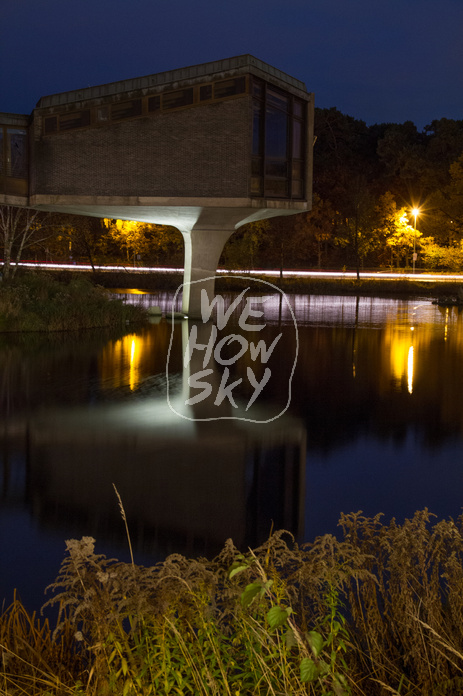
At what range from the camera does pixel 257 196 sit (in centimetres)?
2838

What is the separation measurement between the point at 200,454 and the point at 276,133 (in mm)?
20336

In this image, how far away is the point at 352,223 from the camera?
75.5m

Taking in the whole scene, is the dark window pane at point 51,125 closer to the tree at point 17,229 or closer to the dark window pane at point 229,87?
the dark window pane at point 229,87

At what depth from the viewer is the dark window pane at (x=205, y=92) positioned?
28312mm

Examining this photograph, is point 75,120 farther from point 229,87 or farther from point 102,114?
point 229,87

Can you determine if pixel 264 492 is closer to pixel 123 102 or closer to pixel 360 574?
pixel 360 574

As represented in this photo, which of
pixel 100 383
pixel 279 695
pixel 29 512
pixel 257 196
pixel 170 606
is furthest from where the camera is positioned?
pixel 257 196

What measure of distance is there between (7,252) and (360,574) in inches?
1431

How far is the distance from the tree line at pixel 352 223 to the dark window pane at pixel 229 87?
97.9ft

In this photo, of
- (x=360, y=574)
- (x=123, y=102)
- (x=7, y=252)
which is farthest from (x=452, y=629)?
(x=7, y=252)

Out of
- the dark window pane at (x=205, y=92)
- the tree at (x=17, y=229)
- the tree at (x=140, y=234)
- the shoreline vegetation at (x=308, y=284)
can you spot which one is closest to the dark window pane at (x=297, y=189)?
the dark window pane at (x=205, y=92)

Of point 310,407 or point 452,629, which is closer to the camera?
point 452,629

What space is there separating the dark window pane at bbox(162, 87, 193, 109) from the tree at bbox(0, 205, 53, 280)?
1026 cm

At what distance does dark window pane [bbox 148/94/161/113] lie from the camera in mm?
28609
